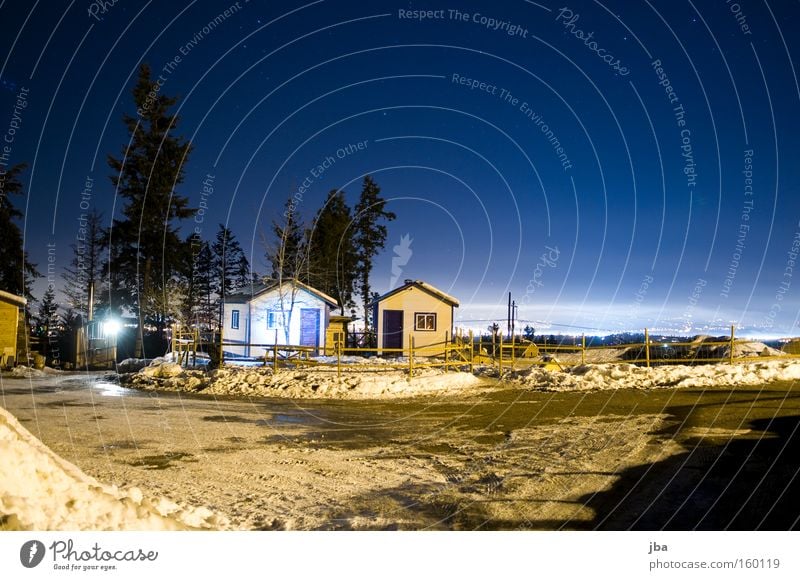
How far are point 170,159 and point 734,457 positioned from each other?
41.0m

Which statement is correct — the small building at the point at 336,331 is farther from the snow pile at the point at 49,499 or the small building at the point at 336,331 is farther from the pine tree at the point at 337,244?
the snow pile at the point at 49,499

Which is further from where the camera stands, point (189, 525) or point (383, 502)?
point (383, 502)

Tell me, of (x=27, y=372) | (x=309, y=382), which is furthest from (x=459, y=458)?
(x=27, y=372)

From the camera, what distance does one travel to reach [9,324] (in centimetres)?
2994

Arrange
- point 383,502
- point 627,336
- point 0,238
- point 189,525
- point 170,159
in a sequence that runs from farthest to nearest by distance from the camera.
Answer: point 627,336 → point 170,159 → point 0,238 → point 383,502 → point 189,525

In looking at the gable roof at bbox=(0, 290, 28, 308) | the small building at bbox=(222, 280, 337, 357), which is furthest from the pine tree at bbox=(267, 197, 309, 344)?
the gable roof at bbox=(0, 290, 28, 308)

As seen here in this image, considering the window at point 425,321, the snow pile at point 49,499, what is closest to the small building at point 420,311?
the window at point 425,321

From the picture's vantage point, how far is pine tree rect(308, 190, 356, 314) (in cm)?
5559

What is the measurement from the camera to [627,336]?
64.2 m

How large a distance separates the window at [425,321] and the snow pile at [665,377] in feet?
53.3

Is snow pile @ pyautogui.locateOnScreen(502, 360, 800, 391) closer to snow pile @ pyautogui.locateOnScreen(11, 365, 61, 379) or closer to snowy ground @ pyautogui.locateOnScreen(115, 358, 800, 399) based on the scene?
snowy ground @ pyautogui.locateOnScreen(115, 358, 800, 399)

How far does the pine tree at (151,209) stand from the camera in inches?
1495
